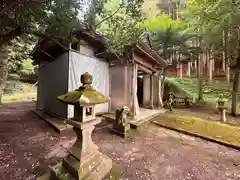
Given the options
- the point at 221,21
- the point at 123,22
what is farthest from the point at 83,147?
the point at 221,21

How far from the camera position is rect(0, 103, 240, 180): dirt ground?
2687 millimetres

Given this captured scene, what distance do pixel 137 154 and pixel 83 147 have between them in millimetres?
1620

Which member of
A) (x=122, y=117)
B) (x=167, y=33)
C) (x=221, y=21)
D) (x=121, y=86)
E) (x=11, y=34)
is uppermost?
(x=167, y=33)

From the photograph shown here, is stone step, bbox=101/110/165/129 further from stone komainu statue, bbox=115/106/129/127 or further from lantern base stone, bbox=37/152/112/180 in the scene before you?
lantern base stone, bbox=37/152/112/180

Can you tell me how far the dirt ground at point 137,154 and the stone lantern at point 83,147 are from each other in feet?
1.85

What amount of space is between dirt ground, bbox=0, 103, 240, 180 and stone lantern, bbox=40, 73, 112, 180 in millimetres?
563

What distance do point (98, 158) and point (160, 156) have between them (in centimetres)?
164

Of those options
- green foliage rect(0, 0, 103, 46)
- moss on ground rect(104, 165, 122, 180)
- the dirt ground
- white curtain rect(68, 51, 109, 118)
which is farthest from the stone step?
green foliage rect(0, 0, 103, 46)

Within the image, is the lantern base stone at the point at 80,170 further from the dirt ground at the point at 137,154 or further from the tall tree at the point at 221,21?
the tall tree at the point at 221,21

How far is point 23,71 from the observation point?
631 inches

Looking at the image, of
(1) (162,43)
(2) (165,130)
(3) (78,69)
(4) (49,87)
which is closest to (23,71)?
(4) (49,87)

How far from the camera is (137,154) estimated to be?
→ 3.44 metres

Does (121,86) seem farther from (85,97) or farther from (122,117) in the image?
(85,97)

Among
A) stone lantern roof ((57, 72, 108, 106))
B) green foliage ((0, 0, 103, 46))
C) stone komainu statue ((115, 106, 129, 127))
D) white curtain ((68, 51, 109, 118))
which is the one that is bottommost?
stone komainu statue ((115, 106, 129, 127))
